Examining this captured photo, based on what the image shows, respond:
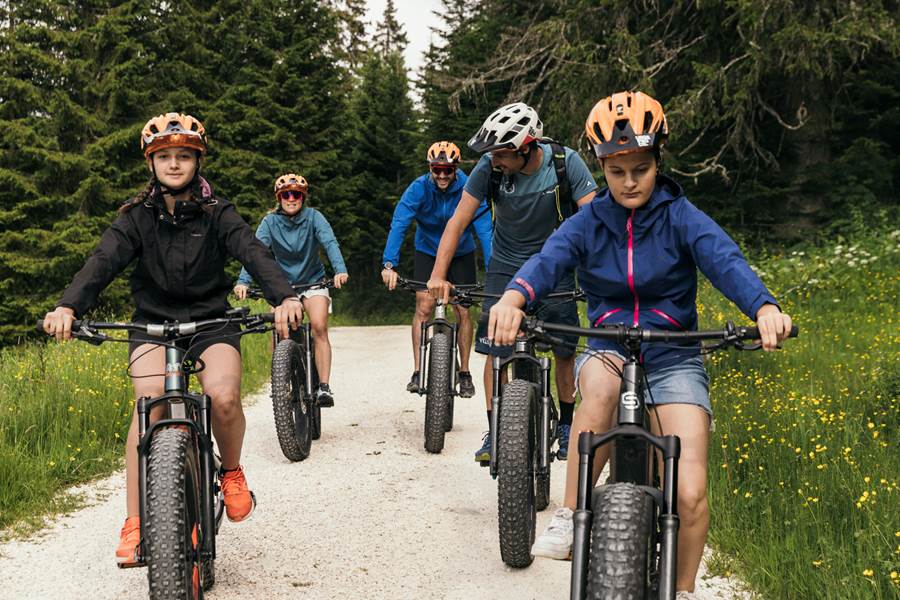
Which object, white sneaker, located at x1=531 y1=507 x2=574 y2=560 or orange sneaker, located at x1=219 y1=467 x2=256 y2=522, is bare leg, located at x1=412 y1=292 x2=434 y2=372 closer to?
orange sneaker, located at x1=219 y1=467 x2=256 y2=522

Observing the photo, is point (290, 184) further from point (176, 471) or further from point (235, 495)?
point (176, 471)

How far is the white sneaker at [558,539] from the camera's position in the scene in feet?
10.9

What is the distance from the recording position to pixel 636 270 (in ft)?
11.0

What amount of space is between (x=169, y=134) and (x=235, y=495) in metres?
1.79

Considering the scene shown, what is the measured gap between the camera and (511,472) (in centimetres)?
427

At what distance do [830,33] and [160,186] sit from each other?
10953 millimetres

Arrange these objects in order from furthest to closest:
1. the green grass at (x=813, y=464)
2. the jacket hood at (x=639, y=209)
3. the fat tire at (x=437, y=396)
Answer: the fat tire at (x=437, y=396)
the green grass at (x=813, y=464)
the jacket hood at (x=639, y=209)

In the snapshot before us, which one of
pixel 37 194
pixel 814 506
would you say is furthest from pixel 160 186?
pixel 37 194

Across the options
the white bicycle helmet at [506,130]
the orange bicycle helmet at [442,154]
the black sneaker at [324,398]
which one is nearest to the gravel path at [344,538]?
the black sneaker at [324,398]

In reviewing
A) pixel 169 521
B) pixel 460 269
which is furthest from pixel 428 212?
pixel 169 521

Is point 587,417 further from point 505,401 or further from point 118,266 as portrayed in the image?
point 118,266

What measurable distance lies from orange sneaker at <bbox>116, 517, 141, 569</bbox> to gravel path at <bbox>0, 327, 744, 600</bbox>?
66 cm

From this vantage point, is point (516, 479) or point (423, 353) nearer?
point (516, 479)

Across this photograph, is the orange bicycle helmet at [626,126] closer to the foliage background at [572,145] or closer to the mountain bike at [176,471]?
the mountain bike at [176,471]
